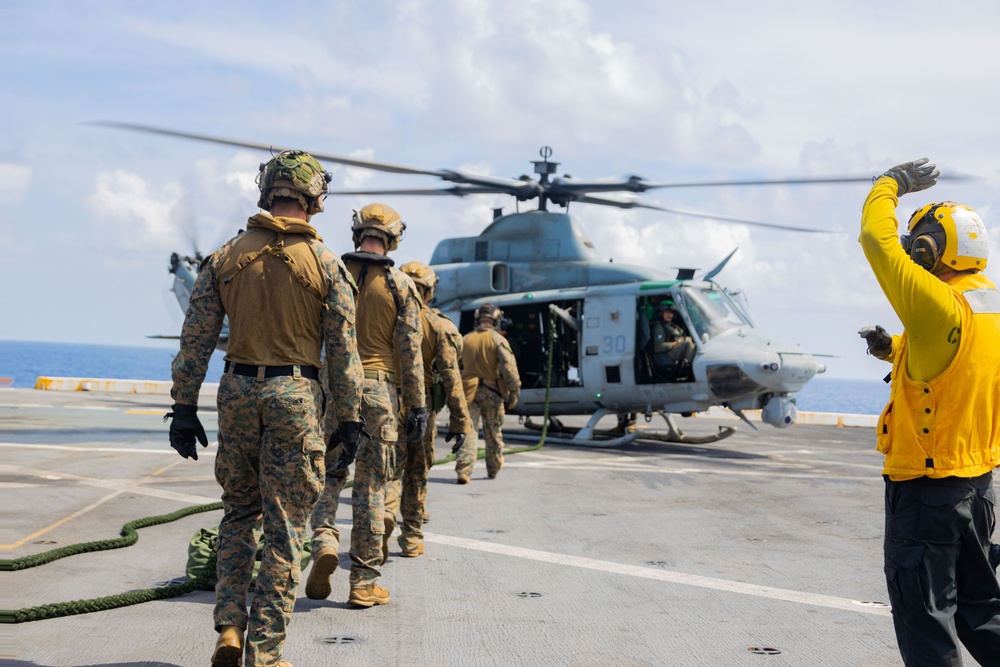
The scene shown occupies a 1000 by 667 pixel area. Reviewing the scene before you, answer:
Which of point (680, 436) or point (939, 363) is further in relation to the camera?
point (680, 436)

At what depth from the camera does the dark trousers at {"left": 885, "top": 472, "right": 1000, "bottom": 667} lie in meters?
3.21

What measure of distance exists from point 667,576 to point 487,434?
4734 millimetres

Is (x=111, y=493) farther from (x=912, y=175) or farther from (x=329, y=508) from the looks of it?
(x=912, y=175)

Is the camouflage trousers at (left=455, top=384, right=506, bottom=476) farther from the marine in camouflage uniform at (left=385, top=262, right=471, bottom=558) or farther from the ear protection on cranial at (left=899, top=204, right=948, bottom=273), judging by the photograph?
the ear protection on cranial at (left=899, top=204, right=948, bottom=273)

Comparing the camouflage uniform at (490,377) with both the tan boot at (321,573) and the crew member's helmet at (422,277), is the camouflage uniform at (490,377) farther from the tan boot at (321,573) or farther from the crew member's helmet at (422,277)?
the tan boot at (321,573)

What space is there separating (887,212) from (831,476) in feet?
28.6

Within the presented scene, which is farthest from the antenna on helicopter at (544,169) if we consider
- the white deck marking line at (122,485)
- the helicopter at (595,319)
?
the white deck marking line at (122,485)

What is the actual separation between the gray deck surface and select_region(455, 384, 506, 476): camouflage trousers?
23cm

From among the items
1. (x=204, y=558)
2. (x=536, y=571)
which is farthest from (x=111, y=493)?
(x=536, y=571)

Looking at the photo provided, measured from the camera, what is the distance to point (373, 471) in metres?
5.38

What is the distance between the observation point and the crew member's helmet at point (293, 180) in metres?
4.16

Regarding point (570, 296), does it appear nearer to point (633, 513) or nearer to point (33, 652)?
point (633, 513)

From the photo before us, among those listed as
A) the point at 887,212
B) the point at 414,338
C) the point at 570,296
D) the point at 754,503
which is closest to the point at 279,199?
the point at 414,338

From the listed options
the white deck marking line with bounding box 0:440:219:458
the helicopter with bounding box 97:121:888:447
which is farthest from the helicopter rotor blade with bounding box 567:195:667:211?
the white deck marking line with bounding box 0:440:219:458
